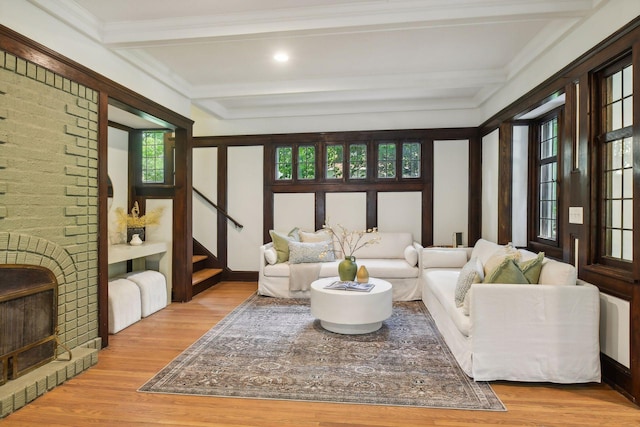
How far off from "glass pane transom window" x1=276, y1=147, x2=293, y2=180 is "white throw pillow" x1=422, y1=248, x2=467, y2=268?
101 inches

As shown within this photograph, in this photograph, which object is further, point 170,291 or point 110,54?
point 170,291

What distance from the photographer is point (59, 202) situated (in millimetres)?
2924

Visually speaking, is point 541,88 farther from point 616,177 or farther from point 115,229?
point 115,229

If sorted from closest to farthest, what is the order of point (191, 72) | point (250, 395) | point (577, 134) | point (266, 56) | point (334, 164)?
point (250, 395) → point (577, 134) → point (266, 56) → point (191, 72) → point (334, 164)

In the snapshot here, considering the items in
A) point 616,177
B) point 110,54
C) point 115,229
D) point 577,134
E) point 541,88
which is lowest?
point 115,229

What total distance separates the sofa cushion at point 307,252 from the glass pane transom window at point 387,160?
5.21 ft

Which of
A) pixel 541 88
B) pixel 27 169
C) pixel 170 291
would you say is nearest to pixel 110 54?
pixel 27 169

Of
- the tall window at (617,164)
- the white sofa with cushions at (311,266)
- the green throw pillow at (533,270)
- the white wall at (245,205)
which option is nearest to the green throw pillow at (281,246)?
the white sofa with cushions at (311,266)

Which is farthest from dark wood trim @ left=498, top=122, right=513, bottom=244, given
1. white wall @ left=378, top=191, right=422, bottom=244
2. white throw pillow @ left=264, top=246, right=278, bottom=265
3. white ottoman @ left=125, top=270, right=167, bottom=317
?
white ottoman @ left=125, top=270, right=167, bottom=317

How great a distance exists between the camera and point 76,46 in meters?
3.11

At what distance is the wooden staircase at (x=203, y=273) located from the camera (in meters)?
5.43

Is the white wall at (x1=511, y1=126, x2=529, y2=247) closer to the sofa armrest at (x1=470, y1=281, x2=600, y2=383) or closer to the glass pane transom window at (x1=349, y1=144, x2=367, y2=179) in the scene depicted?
the sofa armrest at (x1=470, y1=281, x2=600, y2=383)

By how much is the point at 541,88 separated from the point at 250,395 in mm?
3680

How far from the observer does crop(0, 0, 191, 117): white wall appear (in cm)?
257
